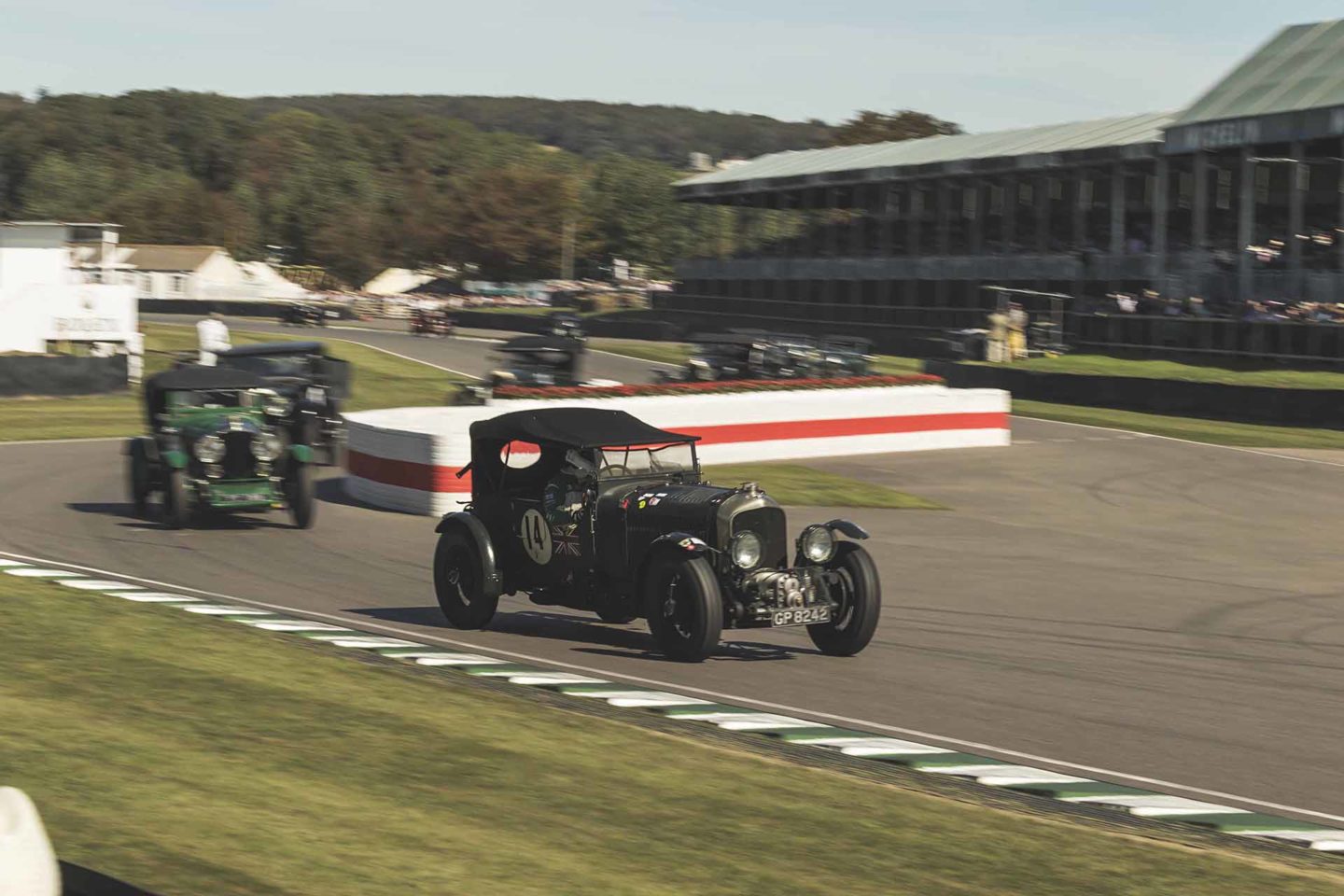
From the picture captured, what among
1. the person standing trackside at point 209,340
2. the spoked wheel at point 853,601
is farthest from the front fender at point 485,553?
the person standing trackside at point 209,340

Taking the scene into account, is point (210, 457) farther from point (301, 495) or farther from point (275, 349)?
point (275, 349)

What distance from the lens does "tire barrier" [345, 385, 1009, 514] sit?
65.7 ft

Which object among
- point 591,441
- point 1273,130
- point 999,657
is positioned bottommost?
point 999,657

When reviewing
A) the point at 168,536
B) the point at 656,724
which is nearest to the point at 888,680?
the point at 656,724

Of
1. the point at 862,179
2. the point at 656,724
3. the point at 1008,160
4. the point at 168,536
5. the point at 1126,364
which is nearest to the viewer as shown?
the point at 656,724

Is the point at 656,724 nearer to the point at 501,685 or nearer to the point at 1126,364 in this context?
the point at 501,685

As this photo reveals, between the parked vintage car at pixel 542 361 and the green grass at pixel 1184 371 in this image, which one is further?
the green grass at pixel 1184 371

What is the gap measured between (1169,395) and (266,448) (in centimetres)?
2094

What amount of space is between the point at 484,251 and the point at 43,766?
13009cm

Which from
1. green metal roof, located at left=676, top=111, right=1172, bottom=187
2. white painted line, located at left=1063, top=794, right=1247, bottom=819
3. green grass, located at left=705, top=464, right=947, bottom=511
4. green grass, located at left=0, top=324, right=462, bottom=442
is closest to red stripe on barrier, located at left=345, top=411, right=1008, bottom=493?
green grass, located at left=705, top=464, right=947, bottom=511

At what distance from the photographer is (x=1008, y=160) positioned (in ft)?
182

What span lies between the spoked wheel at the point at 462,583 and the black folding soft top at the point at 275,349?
11677 millimetres

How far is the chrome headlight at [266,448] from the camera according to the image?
18.2m

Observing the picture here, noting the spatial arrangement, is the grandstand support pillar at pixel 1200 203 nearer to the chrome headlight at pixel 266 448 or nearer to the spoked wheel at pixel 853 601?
the chrome headlight at pixel 266 448
